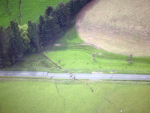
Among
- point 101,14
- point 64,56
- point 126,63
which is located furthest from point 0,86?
point 101,14

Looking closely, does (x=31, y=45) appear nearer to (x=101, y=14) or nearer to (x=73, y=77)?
(x=73, y=77)

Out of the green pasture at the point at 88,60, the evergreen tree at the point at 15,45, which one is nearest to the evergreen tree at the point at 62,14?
the green pasture at the point at 88,60

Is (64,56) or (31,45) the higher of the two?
(31,45)

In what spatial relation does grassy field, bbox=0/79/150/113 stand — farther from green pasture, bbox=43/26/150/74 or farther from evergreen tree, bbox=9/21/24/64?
evergreen tree, bbox=9/21/24/64

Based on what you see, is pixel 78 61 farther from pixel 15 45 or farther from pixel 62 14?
pixel 15 45

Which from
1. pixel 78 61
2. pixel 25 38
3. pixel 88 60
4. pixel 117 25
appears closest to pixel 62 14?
pixel 25 38

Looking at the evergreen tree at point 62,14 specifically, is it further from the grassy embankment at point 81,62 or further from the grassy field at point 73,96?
the grassy field at point 73,96
